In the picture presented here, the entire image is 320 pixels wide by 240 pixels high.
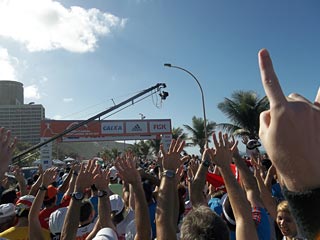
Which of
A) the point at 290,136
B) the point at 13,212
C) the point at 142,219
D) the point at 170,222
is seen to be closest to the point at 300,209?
the point at 290,136

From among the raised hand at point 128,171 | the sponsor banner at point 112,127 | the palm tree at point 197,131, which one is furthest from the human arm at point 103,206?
the palm tree at point 197,131

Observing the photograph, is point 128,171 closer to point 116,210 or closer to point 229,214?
point 229,214

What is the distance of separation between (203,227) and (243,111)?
2550 cm

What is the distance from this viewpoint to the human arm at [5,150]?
1885mm

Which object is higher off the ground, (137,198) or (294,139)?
(294,139)

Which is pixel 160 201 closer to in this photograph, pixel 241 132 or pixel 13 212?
pixel 13 212

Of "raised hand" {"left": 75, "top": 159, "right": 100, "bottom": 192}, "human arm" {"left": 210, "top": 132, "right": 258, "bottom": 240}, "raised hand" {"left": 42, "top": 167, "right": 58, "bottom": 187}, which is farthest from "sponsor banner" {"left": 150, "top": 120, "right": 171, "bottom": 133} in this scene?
"human arm" {"left": 210, "top": 132, "right": 258, "bottom": 240}

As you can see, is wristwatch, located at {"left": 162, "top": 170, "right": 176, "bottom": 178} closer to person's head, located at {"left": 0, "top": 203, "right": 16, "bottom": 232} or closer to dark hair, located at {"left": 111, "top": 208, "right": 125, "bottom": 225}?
dark hair, located at {"left": 111, "top": 208, "right": 125, "bottom": 225}

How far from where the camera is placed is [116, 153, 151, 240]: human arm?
2.60 metres

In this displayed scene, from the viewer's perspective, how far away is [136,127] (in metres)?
29.7

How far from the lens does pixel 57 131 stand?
27.9 metres

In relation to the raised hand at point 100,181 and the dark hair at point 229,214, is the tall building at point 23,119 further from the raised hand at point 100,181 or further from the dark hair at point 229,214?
the dark hair at point 229,214

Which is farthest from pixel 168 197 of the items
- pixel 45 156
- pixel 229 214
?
pixel 45 156

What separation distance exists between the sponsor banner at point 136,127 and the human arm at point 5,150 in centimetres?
2756
